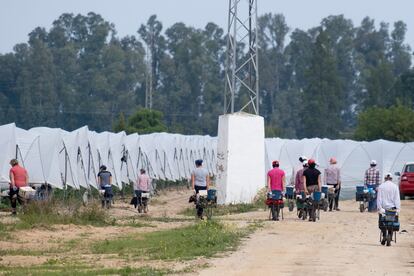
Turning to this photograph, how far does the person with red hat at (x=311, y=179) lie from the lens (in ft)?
98.6

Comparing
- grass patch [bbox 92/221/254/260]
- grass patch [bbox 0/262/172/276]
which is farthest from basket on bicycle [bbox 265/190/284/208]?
grass patch [bbox 0/262/172/276]

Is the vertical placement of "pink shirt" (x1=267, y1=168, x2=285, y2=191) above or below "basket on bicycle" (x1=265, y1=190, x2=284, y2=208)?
above

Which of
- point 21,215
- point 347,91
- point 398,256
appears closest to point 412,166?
point 21,215

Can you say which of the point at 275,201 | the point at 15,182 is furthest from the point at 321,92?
the point at 275,201

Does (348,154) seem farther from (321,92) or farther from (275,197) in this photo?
(321,92)

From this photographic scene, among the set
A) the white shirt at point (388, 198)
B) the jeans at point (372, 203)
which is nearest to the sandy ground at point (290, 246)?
the white shirt at point (388, 198)

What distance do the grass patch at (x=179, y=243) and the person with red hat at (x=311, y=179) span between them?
407 centimetres

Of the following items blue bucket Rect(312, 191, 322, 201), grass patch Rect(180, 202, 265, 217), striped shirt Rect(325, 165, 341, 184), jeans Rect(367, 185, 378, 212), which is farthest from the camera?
jeans Rect(367, 185, 378, 212)

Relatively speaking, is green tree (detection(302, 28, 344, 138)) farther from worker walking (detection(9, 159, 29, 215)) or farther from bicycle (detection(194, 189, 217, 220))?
bicycle (detection(194, 189, 217, 220))

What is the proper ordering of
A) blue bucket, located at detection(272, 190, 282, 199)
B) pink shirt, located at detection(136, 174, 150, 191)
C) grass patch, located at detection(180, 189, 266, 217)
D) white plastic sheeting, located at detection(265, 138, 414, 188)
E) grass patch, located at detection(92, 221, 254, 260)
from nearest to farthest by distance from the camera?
grass patch, located at detection(92, 221, 254, 260) → blue bucket, located at detection(272, 190, 282, 199) → grass patch, located at detection(180, 189, 266, 217) → pink shirt, located at detection(136, 174, 150, 191) → white plastic sheeting, located at detection(265, 138, 414, 188)

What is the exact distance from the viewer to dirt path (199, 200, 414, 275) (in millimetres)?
18062

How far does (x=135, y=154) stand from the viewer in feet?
177

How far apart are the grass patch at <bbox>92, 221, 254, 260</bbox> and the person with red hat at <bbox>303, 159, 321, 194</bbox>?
4.07m

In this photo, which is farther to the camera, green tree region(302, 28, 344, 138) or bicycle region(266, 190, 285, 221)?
green tree region(302, 28, 344, 138)
